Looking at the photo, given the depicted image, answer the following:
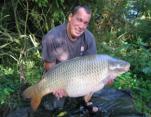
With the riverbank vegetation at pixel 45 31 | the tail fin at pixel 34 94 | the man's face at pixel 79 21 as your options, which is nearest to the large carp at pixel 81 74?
the tail fin at pixel 34 94

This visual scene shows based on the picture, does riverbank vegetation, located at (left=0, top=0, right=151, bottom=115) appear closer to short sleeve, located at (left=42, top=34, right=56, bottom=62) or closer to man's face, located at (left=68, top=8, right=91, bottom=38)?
short sleeve, located at (left=42, top=34, right=56, bottom=62)

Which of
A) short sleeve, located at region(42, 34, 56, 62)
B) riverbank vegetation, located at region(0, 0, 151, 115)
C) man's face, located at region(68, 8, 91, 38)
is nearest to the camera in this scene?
man's face, located at region(68, 8, 91, 38)

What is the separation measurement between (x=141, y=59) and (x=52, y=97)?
187 cm

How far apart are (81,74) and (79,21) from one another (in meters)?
0.55

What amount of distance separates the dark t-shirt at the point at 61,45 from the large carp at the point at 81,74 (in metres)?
0.48

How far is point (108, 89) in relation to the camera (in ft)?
13.4

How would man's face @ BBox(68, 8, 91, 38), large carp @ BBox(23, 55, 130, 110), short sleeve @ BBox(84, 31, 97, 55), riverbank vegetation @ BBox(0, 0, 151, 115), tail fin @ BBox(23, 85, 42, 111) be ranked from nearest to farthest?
large carp @ BBox(23, 55, 130, 110), tail fin @ BBox(23, 85, 42, 111), man's face @ BBox(68, 8, 91, 38), short sleeve @ BBox(84, 31, 97, 55), riverbank vegetation @ BBox(0, 0, 151, 115)

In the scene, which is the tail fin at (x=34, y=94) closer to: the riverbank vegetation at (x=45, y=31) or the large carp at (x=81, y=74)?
the large carp at (x=81, y=74)

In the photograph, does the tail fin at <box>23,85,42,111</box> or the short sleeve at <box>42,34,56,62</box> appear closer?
the tail fin at <box>23,85,42,111</box>

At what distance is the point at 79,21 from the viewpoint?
3.44 meters

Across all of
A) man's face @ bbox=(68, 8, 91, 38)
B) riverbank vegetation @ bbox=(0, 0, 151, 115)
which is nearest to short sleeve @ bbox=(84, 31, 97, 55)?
man's face @ bbox=(68, 8, 91, 38)

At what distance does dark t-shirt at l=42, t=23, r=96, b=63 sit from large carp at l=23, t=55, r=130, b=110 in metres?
0.48

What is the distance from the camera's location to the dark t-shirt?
3592 mm

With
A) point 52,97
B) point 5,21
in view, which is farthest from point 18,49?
point 52,97
